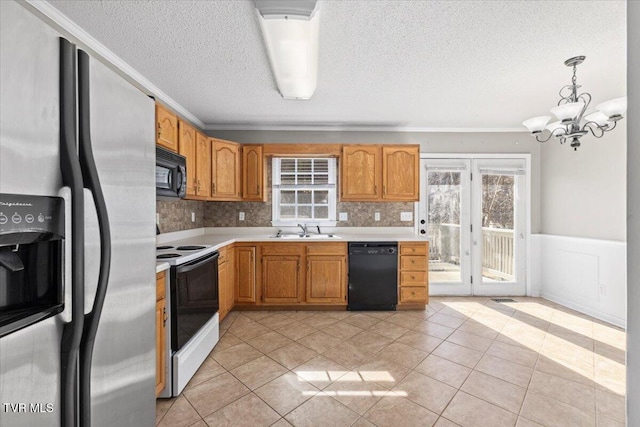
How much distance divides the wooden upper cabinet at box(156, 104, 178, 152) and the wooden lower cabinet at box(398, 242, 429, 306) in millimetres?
2704

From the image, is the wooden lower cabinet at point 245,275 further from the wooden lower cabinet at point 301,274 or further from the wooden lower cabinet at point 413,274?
the wooden lower cabinet at point 413,274

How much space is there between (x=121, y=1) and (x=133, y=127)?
4.19 feet

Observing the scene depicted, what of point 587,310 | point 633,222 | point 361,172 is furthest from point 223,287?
point 587,310

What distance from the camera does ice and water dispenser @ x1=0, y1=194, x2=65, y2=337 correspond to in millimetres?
570

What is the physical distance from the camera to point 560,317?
3248 millimetres

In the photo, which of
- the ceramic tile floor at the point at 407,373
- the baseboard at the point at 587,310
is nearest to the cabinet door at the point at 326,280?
the ceramic tile floor at the point at 407,373

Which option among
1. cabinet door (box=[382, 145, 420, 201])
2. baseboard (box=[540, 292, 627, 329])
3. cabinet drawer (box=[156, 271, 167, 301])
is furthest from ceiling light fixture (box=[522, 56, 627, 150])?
cabinet drawer (box=[156, 271, 167, 301])

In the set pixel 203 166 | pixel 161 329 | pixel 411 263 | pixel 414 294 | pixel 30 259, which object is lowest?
pixel 414 294

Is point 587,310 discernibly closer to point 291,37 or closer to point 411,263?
point 411,263

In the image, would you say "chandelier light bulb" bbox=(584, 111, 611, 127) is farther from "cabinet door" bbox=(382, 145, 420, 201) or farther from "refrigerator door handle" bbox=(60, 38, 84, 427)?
"refrigerator door handle" bbox=(60, 38, 84, 427)

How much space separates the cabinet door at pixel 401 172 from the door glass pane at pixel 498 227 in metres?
1.15

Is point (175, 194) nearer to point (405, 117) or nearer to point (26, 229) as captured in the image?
point (26, 229)

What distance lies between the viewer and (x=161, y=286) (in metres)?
1.79

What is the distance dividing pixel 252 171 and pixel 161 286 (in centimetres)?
221
